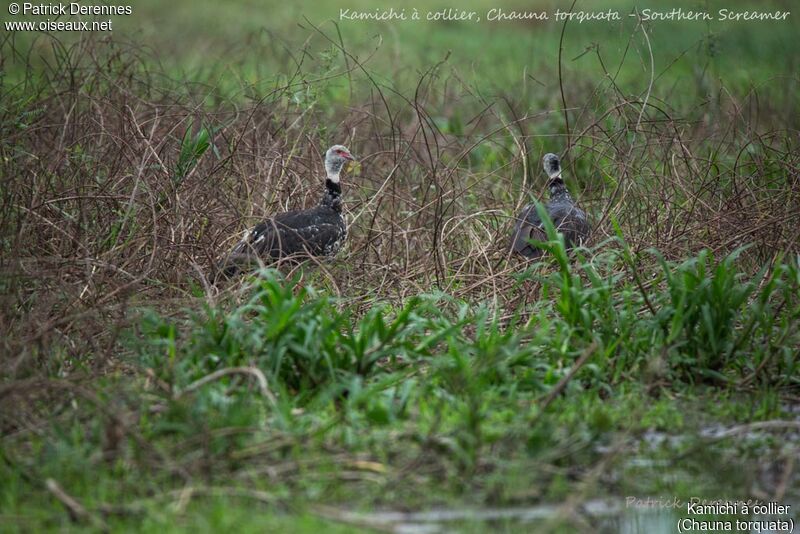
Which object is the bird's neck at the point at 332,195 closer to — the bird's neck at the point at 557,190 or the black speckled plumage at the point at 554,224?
the black speckled plumage at the point at 554,224

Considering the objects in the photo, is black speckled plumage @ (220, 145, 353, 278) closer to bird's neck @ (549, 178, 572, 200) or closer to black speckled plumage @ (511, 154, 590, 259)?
black speckled plumage @ (511, 154, 590, 259)

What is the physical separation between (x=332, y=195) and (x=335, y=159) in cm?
26

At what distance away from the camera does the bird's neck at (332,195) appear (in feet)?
25.7

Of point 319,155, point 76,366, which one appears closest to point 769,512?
point 76,366

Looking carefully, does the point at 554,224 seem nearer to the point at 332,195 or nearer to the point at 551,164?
the point at 551,164

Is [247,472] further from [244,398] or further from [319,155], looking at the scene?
[319,155]

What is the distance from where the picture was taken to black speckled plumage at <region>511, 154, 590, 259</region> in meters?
7.22

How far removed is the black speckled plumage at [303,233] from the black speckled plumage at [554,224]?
1220 mm

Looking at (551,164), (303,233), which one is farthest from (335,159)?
(551,164)

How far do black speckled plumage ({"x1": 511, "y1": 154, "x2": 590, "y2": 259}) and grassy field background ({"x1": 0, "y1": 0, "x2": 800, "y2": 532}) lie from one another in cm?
17

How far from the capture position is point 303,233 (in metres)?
7.34

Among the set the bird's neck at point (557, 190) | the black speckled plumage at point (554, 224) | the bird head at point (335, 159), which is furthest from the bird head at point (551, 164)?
the bird head at point (335, 159)

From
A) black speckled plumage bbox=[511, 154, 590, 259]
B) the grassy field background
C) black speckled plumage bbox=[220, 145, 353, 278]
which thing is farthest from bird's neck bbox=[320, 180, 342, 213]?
black speckled plumage bbox=[511, 154, 590, 259]

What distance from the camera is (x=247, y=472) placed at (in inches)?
165
